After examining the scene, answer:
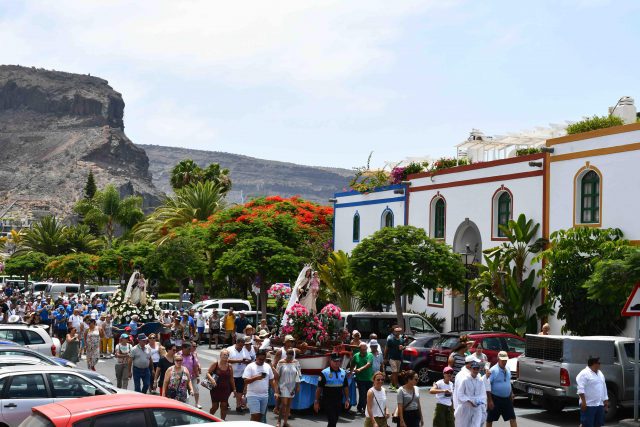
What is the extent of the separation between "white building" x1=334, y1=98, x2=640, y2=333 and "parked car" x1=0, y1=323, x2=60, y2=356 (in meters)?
15.6

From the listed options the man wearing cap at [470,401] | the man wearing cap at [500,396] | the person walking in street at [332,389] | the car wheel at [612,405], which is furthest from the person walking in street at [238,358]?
the car wheel at [612,405]

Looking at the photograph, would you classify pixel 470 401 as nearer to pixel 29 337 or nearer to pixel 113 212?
pixel 29 337

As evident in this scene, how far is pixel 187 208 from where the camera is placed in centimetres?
5534

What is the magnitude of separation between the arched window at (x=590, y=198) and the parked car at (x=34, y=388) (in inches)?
669

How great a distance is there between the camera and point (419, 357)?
21.0 metres

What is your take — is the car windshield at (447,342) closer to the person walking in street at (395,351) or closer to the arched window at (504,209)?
the person walking in street at (395,351)

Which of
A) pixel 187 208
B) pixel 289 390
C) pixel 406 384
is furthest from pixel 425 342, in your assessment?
pixel 187 208

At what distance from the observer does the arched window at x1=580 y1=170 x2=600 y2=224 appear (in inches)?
972

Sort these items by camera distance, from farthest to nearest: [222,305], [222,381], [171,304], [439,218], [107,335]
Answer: [171,304] → [222,305] → [439,218] → [107,335] → [222,381]

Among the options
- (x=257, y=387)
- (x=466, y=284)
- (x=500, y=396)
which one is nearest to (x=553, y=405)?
(x=500, y=396)

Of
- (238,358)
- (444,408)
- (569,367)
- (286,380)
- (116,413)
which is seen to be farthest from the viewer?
(238,358)

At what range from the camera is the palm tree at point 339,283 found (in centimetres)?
3462

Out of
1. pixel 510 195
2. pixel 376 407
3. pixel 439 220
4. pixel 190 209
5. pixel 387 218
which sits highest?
pixel 190 209

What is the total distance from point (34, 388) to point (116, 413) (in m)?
4.92
